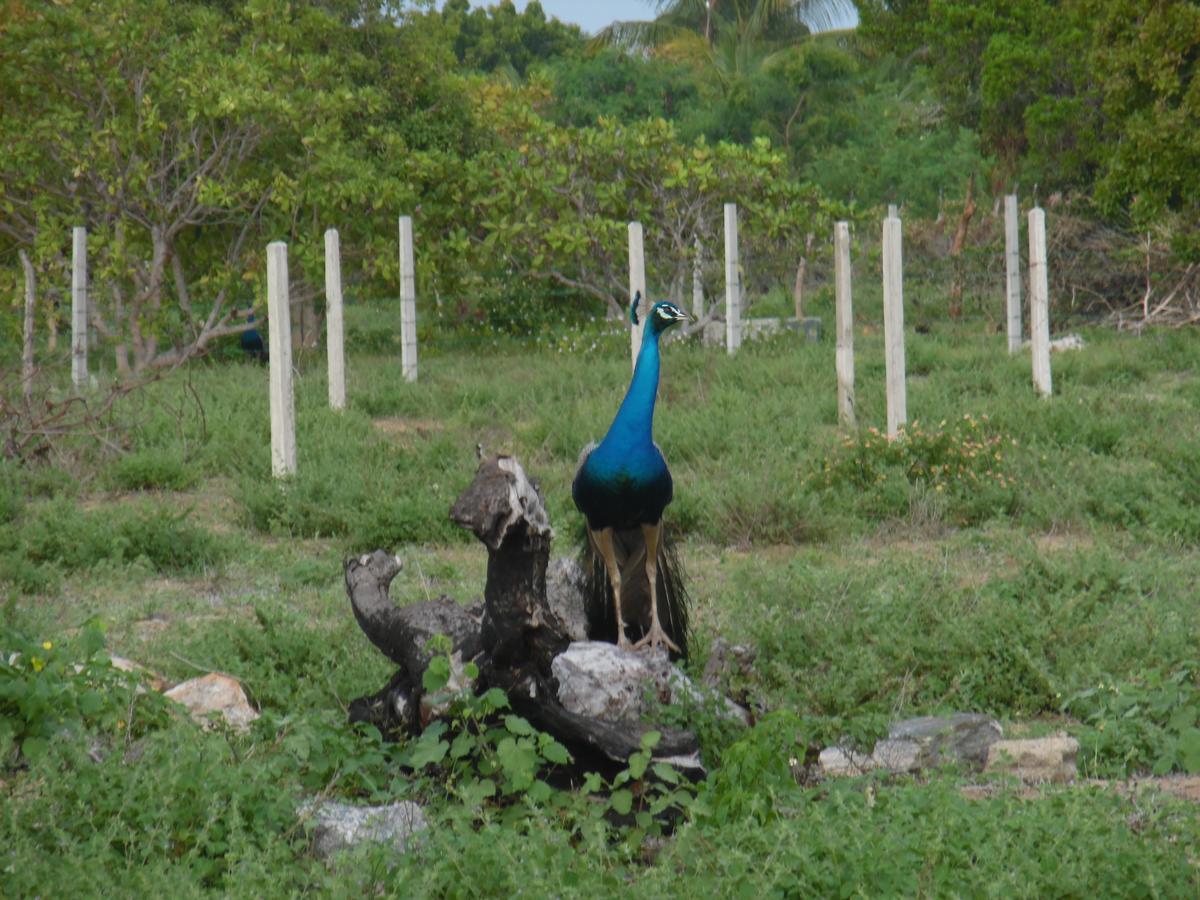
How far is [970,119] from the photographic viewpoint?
20734mm

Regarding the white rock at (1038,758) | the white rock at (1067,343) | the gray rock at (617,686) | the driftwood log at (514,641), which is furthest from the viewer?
the white rock at (1067,343)

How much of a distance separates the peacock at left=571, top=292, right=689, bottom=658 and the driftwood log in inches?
25.5

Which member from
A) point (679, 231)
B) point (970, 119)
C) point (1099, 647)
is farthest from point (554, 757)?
point (970, 119)

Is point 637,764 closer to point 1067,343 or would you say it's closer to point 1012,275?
point 1012,275

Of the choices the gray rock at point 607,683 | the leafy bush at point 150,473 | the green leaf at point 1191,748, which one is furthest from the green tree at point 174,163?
the green leaf at point 1191,748

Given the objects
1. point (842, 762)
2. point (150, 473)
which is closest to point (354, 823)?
point (842, 762)

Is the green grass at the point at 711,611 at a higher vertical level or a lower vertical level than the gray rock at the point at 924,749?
higher

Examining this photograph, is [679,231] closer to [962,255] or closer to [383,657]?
[962,255]

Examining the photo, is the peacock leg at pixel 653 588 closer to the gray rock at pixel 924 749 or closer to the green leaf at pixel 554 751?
the gray rock at pixel 924 749

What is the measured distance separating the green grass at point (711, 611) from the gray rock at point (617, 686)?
0.67ft

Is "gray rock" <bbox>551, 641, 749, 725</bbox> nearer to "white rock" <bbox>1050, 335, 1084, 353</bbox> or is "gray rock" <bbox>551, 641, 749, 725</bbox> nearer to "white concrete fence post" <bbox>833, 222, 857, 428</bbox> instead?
"white concrete fence post" <bbox>833, 222, 857, 428</bbox>

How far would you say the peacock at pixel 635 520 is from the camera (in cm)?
541

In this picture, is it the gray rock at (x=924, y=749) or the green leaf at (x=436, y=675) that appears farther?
the gray rock at (x=924, y=749)

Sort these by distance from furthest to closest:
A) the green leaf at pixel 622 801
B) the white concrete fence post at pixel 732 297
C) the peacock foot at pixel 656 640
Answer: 1. the white concrete fence post at pixel 732 297
2. the peacock foot at pixel 656 640
3. the green leaf at pixel 622 801
